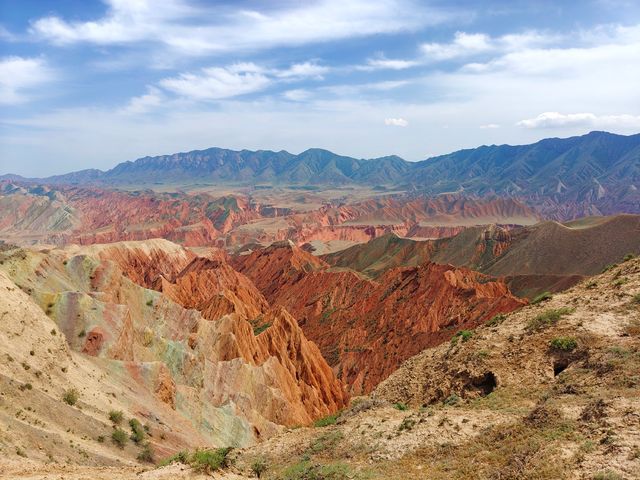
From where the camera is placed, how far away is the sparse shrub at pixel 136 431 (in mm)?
25595

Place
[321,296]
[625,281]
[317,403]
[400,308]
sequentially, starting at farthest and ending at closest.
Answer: [321,296], [400,308], [317,403], [625,281]

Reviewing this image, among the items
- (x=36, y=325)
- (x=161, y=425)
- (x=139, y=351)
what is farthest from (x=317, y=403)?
(x=36, y=325)

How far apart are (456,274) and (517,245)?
1720 inches

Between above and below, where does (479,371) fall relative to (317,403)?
above

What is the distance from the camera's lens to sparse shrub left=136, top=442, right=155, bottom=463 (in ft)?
80.7

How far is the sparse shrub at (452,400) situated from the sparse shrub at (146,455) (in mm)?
14798

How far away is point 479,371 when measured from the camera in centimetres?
2067

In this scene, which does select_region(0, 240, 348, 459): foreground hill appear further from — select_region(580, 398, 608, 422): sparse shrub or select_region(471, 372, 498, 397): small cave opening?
select_region(580, 398, 608, 422): sparse shrub

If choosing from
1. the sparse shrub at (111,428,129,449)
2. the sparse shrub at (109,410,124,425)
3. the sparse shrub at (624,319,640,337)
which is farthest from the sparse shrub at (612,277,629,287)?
the sparse shrub at (109,410,124,425)

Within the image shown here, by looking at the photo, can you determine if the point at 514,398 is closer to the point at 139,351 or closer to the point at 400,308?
the point at 139,351

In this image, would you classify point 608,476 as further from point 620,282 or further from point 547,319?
point 620,282

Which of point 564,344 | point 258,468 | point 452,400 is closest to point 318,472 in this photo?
point 258,468

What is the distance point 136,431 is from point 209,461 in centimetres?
1291

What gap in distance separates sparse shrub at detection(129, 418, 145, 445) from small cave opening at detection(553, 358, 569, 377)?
1985 cm
